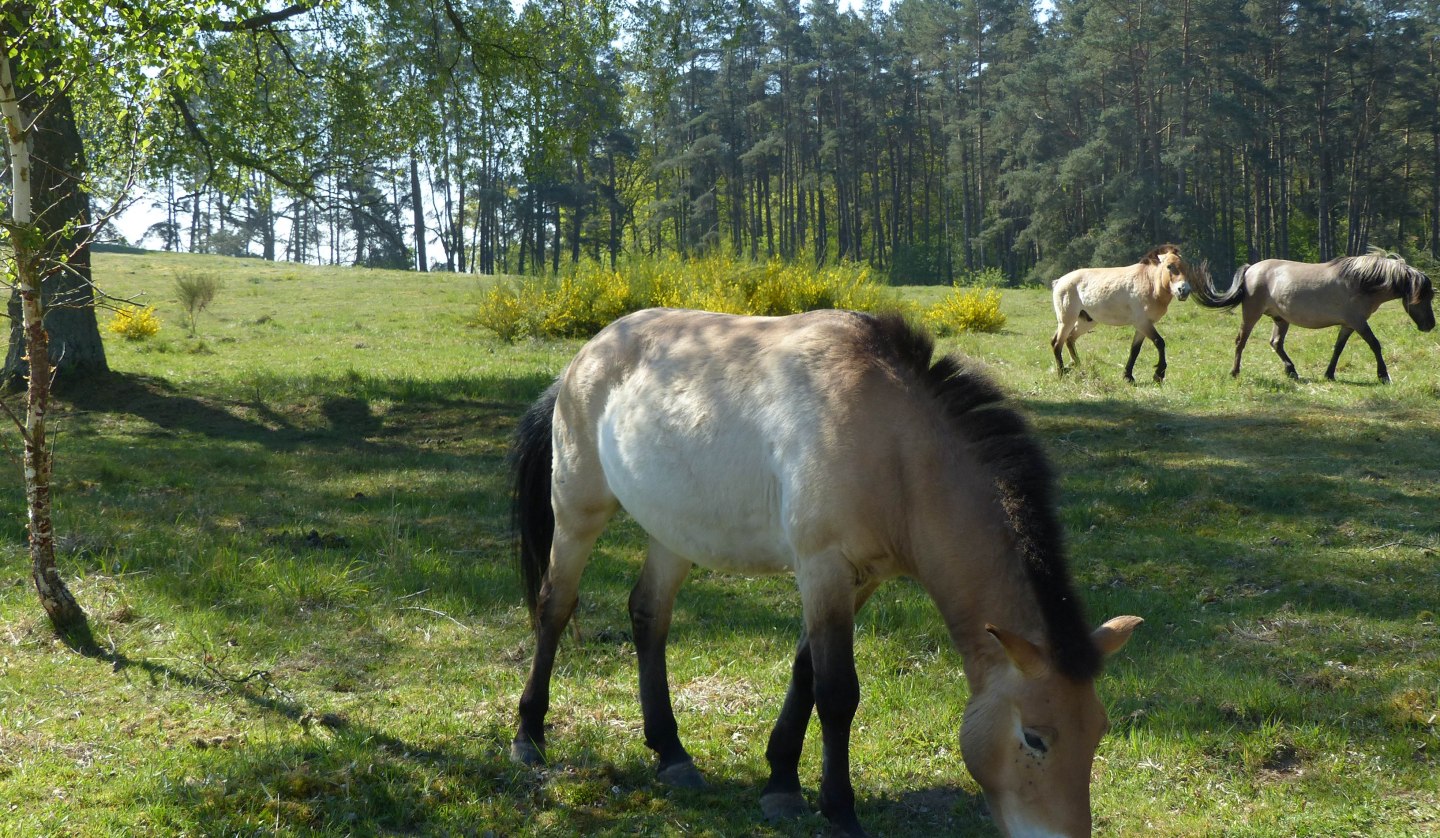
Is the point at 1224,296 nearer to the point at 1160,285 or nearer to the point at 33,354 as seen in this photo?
the point at 1160,285

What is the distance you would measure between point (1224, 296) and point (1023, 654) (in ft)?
52.1

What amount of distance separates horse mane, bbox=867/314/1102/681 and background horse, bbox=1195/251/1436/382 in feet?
43.2

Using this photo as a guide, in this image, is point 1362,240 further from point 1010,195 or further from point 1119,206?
→ point 1010,195

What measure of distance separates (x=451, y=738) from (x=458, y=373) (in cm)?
1198

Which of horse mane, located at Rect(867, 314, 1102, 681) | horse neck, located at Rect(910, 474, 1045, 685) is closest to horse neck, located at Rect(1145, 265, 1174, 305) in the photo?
horse mane, located at Rect(867, 314, 1102, 681)

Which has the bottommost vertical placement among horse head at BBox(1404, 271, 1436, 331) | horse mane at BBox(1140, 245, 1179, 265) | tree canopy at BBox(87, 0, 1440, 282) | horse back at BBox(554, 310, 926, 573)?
horse back at BBox(554, 310, 926, 573)

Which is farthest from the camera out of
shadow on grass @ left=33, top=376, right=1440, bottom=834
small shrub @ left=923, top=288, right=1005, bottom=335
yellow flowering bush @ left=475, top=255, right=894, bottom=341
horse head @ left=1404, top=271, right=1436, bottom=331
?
small shrub @ left=923, top=288, right=1005, bottom=335

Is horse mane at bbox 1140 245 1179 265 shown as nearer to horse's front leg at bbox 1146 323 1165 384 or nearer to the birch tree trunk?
horse's front leg at bbox 1146 323 1165 384

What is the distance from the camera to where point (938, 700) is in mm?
5113

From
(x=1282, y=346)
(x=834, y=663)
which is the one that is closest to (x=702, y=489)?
(x=834, y=663)

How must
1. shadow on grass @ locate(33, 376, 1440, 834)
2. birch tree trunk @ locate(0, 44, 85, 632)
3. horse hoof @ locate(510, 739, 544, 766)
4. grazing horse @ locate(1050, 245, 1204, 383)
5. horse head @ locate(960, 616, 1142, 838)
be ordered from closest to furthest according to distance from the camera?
horse head @ locate(960, 616, 1142, 838) → shadow on grass @ locate(33, 376, 1440, 834) → horse hoof @ locate(510, 739, 544, 766) → birch tree trunk @ locate(0, 44, 85, 632) → grazing horse @ locate(1050, 245, 1204, 383)

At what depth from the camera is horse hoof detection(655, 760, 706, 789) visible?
14.1ft

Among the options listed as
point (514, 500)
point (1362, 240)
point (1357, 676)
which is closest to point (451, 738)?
point (514, 500)

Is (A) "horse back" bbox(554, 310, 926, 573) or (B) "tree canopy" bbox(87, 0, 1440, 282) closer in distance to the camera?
(A) "horse back" bbox(554, 310, 926, 573)
